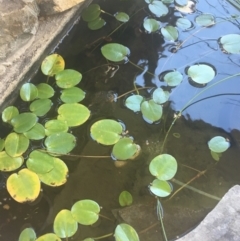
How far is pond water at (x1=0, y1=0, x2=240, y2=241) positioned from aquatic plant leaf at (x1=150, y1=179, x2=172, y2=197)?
0.03m

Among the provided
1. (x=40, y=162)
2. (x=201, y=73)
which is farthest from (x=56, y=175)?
(x=201, y=73)

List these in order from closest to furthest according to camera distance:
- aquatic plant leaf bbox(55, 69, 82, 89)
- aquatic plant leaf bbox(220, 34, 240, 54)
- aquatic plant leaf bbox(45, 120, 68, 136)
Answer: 1. aquatic plant leaf bbox(45, 120, 68, 136)
2. aquatic plant leaf bbox(55, 69, 82, 89)
3. aquatic plant leaf bbox(220, 34, 240, 54)

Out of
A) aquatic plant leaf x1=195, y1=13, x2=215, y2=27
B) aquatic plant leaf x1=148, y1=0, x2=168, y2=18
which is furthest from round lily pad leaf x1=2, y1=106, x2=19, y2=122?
aquatic plant leaf x1=195, y1=13, x2=215, y2=27

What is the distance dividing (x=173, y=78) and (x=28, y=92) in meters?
0.54

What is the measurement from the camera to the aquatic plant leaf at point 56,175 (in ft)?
4.11

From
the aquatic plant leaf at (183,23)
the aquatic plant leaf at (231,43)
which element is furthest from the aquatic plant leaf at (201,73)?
the aquatic plant leaf at (183,23)

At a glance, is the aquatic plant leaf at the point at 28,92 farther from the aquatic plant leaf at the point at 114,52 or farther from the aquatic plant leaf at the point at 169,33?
the aquatic plant leaf at the point at 169,33

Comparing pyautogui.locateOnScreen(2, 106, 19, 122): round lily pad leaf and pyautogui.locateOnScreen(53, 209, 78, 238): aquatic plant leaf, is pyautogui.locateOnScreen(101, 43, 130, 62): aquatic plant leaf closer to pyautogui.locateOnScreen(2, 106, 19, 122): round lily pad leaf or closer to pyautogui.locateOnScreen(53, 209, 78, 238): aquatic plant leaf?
pyautogui.locateOnScreen(2, 106, 19, 122): round lily pad leaf

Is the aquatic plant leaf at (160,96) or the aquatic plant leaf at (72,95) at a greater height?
the aquatic plant leaf at (72,95)

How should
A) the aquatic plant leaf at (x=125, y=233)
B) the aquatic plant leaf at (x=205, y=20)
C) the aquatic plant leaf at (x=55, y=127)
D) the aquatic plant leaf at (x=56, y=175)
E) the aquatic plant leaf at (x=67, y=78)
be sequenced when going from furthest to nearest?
the aquatic plant leaf at (x=205, y=20), the aquatic plant leaf at (x=67, y=78), the aquatic plant leaf at (x=55, y=127), the aquatic plant leaf at (x=56, y=175), the aquatic plant leaf at (x=125, y=233)

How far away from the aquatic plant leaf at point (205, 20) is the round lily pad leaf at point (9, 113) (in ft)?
2.86

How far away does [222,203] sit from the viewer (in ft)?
3.69

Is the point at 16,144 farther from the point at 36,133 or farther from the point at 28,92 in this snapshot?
the point at 28,92

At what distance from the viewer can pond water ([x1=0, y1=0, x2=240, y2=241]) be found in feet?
4.05
